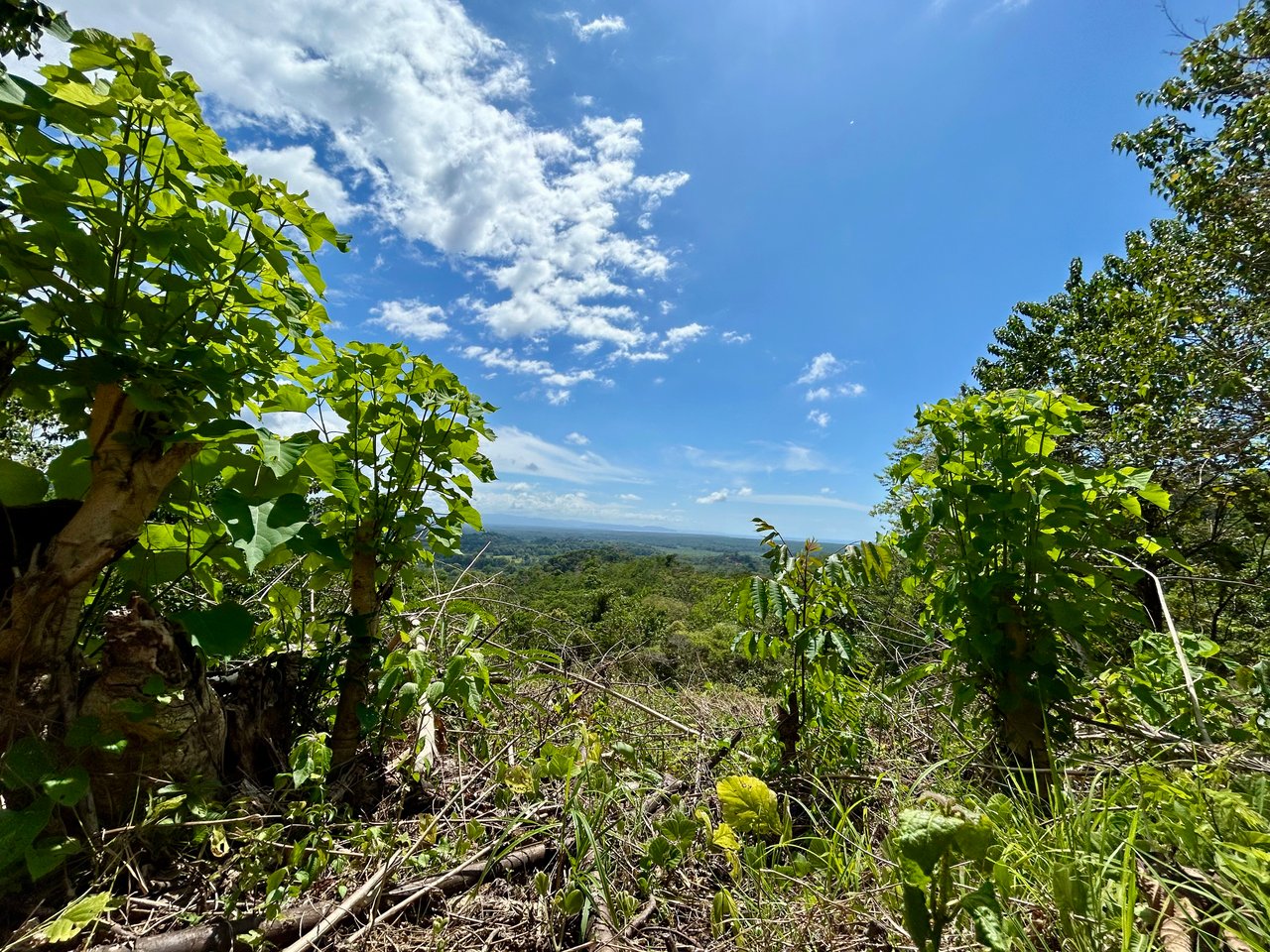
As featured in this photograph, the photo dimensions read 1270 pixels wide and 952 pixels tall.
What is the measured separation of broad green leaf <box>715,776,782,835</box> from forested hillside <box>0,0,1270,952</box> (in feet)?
0.04

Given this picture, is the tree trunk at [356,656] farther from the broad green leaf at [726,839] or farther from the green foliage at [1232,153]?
the green foliage at [1232,153]

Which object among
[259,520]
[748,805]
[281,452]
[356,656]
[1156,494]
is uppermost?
[1156,494]

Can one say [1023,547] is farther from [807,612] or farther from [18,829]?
[18,829]

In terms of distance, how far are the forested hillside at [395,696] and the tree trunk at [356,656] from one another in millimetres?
11

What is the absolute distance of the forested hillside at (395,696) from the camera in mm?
1128

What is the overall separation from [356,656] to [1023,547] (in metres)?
2.41

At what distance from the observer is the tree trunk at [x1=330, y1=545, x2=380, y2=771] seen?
5.53 feet

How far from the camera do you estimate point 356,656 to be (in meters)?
1.69

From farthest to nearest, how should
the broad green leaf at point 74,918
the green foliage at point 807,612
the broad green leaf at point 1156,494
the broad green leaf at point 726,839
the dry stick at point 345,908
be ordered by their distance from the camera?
the green foliage at point 807,612 < the broad green leaf at point 1156,494 < the broad green leaf at point 726,839 < the dry stick at point 345,908 < the broad green leaf at point 74,918

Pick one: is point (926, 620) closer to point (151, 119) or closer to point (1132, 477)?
point (1132, 477)

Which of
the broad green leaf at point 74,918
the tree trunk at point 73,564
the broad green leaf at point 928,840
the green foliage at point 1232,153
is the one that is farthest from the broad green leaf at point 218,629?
the green foliage at point 1232,153

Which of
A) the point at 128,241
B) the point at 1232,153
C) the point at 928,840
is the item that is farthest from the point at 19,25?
the point at 1232,153

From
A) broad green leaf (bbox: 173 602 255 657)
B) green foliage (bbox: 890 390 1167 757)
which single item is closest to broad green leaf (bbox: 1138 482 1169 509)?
green foliage (bbox: 890 390 1167 757)

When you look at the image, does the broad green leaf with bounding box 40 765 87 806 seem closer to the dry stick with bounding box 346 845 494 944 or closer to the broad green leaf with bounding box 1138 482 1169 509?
the dry stick with bounding box 346 845 494 944
